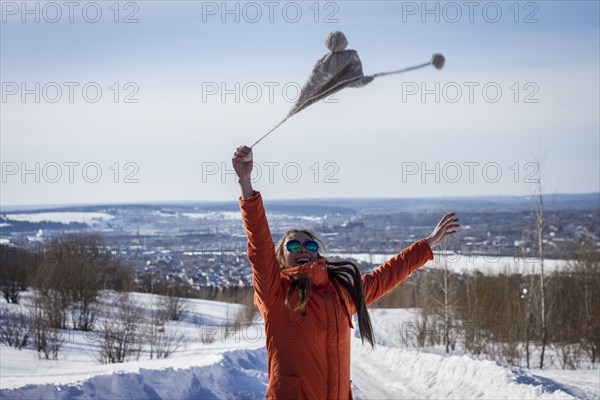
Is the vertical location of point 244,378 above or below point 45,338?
above

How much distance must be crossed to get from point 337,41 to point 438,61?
1.99 feet

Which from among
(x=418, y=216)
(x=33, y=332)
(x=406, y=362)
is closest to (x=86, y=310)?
(x=33, y=332)

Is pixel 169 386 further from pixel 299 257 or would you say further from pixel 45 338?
pixel 45 338

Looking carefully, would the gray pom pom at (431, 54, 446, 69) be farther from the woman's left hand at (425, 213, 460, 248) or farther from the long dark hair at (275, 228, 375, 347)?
the woman's left hand at (425, 213, 460, 248)

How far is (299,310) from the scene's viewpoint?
457 cm

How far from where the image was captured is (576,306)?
131ft

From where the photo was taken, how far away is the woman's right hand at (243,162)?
13.9ft

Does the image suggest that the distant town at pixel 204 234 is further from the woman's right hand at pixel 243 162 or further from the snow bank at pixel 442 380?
the woman's right hand at pixel 243 162

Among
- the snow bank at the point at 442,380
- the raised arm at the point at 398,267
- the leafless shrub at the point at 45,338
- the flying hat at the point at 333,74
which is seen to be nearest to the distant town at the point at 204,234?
the snow bank at the point at 442,380

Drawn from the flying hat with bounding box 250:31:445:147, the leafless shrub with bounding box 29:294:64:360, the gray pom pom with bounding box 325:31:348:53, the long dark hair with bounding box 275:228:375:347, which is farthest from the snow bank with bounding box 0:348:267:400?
the leafless shrub with bounding box 29:294:64:360

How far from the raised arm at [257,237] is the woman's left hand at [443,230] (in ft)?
4.06

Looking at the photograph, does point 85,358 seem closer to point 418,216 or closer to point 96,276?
point 96,276

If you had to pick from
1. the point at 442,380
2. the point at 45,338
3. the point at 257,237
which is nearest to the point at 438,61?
the point at 257,237

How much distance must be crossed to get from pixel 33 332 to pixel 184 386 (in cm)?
1513
